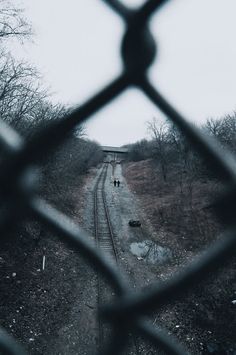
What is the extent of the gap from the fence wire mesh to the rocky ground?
581 centimetres

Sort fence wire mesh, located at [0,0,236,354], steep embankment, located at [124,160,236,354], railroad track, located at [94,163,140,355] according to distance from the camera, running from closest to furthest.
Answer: fence wire mesh, located at [0,0,236,354] < steep embankment, located at [124,160,236,354] < railroad track, located at [94,163,140,355]

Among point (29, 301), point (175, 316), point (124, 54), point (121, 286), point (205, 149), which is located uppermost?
point (124, 54)

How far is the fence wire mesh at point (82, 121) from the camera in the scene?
68 centimetres

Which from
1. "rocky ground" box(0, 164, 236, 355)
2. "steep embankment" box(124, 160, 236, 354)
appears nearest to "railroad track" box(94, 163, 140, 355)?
"rocky ground" box(0, 164, 236, 355)

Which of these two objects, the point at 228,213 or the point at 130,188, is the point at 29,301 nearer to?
the point at 228,213

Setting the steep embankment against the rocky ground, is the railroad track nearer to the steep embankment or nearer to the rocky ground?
the rocky ground

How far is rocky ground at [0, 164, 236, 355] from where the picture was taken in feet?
23.1

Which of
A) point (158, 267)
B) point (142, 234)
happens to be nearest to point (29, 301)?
point (158, 267)

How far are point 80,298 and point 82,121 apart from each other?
8810 mm

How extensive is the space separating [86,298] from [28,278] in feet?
5.34

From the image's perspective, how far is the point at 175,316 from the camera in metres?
8.14

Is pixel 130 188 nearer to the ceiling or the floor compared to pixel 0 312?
nearer to the ceiling

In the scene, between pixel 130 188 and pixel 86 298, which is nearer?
pixel 86 298

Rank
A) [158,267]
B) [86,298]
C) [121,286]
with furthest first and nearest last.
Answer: [158,267]
[86,298]
[121,286]
